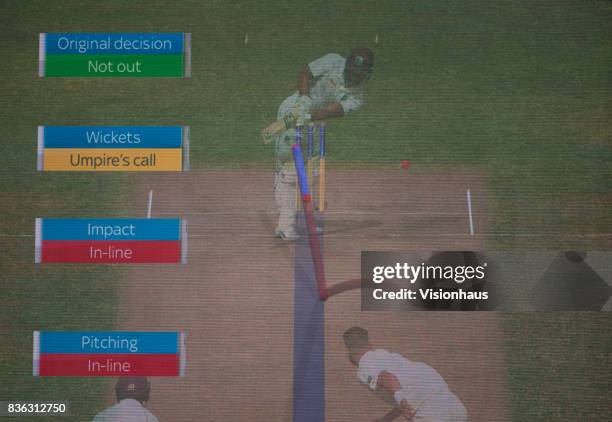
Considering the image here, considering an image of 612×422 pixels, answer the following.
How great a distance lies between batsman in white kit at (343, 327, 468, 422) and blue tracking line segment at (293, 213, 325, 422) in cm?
15

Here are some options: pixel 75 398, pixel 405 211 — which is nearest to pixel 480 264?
pixel 405 211

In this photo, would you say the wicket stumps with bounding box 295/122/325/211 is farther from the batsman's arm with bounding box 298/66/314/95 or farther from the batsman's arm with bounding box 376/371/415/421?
the batsman's arm with bounding box 376/371/415/421

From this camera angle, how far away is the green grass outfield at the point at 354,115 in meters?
2.65

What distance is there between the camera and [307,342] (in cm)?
263

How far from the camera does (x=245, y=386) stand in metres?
2.62

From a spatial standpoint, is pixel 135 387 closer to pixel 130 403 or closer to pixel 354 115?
pixel 130 403

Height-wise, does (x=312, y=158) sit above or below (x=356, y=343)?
above
